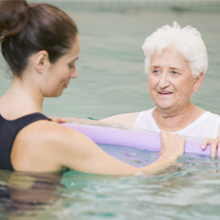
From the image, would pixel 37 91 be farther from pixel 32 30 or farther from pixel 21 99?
pixel 32 30

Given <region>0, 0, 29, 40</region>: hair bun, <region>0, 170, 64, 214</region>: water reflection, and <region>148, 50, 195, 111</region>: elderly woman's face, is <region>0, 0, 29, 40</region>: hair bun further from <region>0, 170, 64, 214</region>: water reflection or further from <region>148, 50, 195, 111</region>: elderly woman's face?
<region>148, 50, 195, 111</region>: elderly woman's face

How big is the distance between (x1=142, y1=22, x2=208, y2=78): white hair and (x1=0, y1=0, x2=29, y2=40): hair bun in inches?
56.1

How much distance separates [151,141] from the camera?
275 centimetres

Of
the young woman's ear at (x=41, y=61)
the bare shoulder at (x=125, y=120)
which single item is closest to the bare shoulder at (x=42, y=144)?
the young woman's ear at (x=41, y=61)

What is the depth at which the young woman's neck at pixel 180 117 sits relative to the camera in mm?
3200

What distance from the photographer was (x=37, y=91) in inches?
78.7

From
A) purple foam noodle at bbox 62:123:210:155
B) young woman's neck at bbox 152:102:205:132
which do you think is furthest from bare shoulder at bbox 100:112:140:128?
purple foam noodle at bbox 62:123:210:155

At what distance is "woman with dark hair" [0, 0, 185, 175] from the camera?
1.86m

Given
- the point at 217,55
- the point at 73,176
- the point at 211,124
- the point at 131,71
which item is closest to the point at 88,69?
the point at 131,71

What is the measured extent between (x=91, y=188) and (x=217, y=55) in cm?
619

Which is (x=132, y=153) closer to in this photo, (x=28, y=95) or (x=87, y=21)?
(x=28, y=95)

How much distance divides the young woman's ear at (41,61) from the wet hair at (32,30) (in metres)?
0.02

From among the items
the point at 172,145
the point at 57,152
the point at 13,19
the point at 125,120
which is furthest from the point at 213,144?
the point at 13,19

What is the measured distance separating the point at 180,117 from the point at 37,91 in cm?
159
